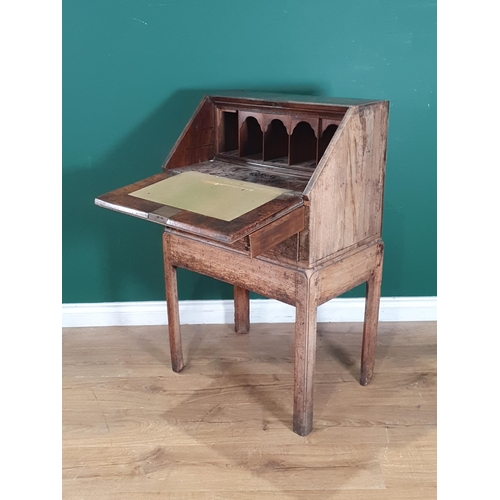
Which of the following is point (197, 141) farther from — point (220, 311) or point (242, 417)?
point (242, 417)

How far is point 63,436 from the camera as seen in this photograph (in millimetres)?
2244

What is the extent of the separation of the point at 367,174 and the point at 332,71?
0.68m

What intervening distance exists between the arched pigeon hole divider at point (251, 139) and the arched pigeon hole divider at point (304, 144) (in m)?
0.18

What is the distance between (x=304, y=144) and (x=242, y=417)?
1.07 metres

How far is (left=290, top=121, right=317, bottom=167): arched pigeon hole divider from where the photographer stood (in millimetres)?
2377

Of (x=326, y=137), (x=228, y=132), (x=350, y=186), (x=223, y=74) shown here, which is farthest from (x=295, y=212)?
(x=223, y=74)

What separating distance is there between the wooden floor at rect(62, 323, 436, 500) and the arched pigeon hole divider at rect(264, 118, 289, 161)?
0.89m

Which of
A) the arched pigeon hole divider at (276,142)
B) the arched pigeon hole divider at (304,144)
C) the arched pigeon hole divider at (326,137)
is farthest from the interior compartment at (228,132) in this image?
the arched pigeon hole divider at (326,137)

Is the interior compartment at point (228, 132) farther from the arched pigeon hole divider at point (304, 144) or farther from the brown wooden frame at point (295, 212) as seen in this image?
the arched pigeon hole divider at point (304, 144)

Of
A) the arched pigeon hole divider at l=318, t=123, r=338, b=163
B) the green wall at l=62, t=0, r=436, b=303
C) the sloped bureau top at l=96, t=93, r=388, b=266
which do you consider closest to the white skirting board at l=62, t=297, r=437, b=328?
the green wall at l=62, t=0, r=436, b=303

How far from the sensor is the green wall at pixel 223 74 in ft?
8.64

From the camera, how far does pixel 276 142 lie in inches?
98.4

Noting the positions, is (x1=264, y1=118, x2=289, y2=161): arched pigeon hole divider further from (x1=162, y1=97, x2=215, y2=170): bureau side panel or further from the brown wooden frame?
(x1=162, y1=97, x2=215, y2=170): bureau side panel

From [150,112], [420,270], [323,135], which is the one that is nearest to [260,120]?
[323,135]
